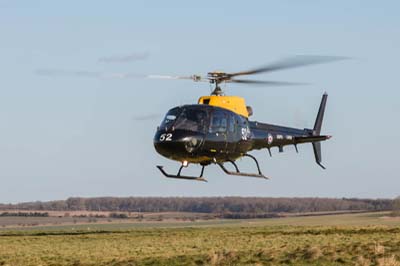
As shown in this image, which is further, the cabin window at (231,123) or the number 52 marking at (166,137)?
the cabin window at (231,123)

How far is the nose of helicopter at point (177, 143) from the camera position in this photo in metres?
37.0

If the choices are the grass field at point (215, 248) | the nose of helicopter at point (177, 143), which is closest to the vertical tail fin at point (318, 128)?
the grass field at point (215, 248)

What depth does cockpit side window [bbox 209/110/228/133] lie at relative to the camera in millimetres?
38062

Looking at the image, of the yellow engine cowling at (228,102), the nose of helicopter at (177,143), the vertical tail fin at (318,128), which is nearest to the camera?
the nose of helicopter at (177,143)

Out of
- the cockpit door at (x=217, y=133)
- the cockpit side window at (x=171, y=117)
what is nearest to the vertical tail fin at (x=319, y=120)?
the cockpit door at (x=217, y=133)

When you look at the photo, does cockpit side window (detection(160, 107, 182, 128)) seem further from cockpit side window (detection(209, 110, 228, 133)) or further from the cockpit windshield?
cockpit side window (detection(209, 110, 228, 133))

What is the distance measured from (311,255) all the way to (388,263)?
3.82 metres

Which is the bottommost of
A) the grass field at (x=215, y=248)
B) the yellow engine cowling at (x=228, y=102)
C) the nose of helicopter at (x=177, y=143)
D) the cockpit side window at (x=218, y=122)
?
the grass field at (x=215, y=248)

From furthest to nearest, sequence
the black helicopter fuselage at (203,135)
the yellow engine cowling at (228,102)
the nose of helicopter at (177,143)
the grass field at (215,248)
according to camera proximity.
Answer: the yellow engine cowling at (228,102)
the black helicopter fuselage at (203,135)
the nose of helicopter at (177,143)
the grass field at (215,248)

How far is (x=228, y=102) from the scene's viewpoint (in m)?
39.8

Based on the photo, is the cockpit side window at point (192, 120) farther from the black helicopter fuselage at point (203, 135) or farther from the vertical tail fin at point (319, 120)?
the vertical tail fin at point (319, 120)

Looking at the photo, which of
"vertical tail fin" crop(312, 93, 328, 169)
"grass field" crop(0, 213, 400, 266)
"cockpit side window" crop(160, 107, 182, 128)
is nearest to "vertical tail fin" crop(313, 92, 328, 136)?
"vertical tail fin" crop(312, 93, 328, 169)

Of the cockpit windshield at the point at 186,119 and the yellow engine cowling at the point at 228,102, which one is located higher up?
the yellow engine cowling at the point at 228,102

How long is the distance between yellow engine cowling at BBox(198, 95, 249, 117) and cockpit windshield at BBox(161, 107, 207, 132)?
1621mm
